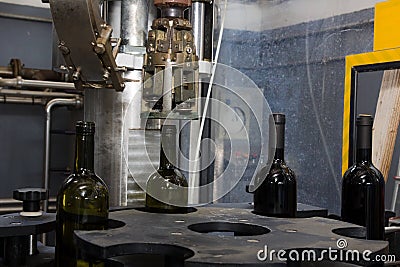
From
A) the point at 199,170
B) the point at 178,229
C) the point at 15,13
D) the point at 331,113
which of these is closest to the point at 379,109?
the point at 331,113

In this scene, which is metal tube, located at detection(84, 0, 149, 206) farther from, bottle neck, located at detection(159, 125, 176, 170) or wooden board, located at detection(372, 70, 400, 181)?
wooden board, located at detection(372, 70, 400, 181)

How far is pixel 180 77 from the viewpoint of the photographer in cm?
112

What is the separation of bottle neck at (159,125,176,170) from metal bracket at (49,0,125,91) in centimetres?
17

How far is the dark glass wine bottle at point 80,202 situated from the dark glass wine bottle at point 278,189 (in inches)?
13.9

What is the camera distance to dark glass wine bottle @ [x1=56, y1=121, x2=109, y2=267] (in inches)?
38.3

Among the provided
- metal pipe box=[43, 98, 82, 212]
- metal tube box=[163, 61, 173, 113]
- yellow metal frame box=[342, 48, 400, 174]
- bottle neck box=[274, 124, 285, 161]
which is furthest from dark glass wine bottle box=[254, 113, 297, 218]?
metal pipe box=[43, 98, 82, 212]

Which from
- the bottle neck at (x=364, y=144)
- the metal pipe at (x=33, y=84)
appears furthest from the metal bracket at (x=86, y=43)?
the metal pipe at (x=33, y=84)

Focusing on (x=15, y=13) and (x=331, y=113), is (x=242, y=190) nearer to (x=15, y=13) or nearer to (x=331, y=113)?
(x=331, y=113)

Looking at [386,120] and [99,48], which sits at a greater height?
[99,48]

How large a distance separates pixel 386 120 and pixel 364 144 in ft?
1.81

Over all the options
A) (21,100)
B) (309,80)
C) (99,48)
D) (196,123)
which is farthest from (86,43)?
(21,100)

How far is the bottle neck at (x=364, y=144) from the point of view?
1.05 meters

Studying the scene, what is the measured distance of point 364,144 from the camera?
1076mm

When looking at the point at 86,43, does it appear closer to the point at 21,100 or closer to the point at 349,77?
the point at 349,77
